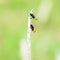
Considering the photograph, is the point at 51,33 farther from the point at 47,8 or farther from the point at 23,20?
the point at 23,20

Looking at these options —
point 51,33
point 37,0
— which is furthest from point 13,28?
point 37,0

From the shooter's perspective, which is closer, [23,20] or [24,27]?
[24,27]

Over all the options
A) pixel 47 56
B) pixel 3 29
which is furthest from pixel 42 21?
pixel 47 56

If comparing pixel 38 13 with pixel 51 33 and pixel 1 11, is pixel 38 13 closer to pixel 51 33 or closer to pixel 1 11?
pixel 51 33

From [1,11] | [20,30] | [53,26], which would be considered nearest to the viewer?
[20,30]

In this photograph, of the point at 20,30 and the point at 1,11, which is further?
the point at 1,11

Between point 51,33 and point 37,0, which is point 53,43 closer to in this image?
point 51,33

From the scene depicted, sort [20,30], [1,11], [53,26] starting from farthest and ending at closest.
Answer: [1,11], [53,26], [20,30]

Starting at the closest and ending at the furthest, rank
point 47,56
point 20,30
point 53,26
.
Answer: point 47,56 < point 20,30 < point 53,26

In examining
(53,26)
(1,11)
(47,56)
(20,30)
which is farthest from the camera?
(1,11)
